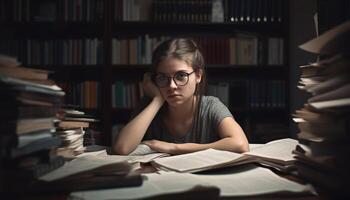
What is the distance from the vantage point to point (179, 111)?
1801 millimetres

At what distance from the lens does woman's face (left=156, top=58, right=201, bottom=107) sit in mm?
1579

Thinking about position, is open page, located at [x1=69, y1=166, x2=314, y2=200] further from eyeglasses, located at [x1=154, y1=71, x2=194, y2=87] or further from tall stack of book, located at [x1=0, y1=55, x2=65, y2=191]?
eyeglasses, located at [x1=154, y1=71, x2=194, y2=87]

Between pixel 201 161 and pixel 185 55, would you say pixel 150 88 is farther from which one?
pixel 201 161

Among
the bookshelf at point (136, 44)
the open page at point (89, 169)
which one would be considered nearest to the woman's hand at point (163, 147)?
the open page at point (89, 169)

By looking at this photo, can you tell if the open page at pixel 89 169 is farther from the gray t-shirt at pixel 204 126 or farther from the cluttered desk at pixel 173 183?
the gray t-shirt at pixel 204 126

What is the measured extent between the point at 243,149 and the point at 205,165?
0.62 m

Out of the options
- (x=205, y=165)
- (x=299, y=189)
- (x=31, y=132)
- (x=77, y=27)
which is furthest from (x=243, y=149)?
(x=77, y=27)

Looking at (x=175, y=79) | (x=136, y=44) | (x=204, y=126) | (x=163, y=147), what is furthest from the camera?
(x=136, y=44)

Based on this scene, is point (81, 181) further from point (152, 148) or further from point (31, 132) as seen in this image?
point (152, 148)

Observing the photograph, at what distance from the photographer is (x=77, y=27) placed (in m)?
2.95

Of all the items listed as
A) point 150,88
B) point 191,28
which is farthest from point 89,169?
point 191,28

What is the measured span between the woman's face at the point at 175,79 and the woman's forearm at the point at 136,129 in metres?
0.09

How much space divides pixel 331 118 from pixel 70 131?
0.62 m

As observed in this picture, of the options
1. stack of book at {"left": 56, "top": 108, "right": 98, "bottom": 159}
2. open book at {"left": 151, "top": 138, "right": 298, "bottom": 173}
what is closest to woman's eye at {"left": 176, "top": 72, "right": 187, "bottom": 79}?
stack of book at {"left": 56, "top": 108, "right": 98, "bottom": 159}
